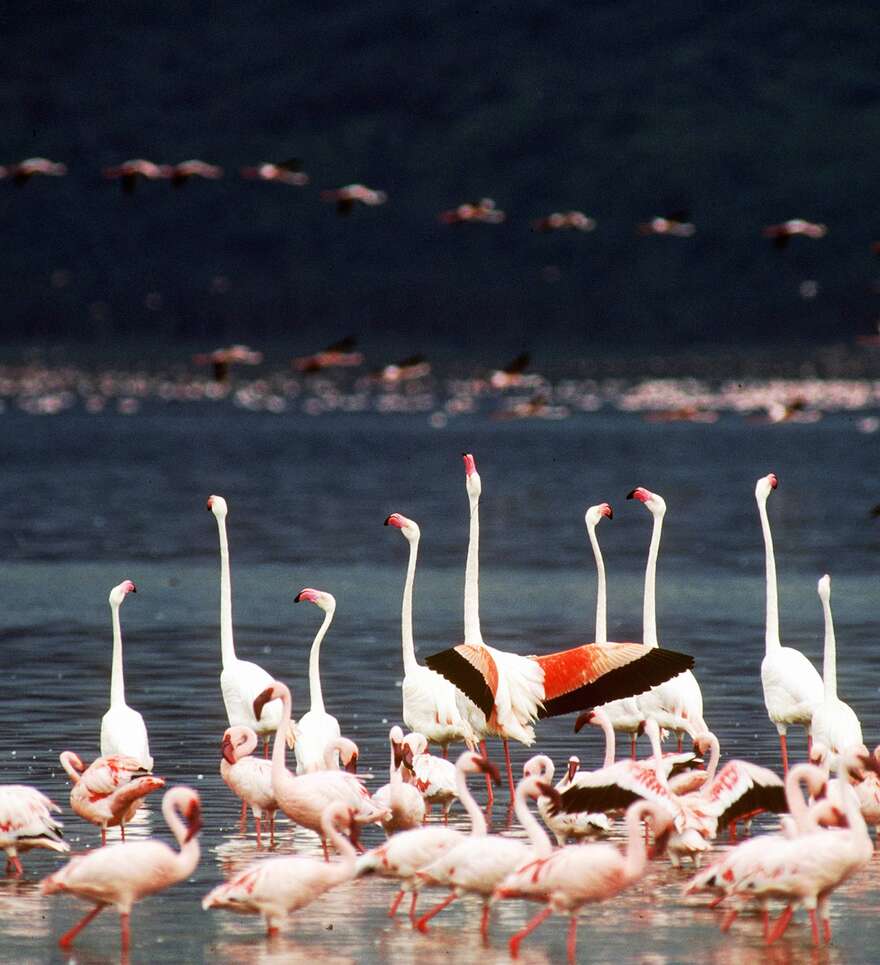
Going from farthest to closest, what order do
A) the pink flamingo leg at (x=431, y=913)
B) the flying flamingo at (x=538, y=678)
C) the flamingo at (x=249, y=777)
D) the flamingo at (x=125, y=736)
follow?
the flying flamingo at (x=538, y=678)
the flamingo at (x=125, y=736)
the flamingo at (x=249, y=777)
the pink flamingo leg at (x=431, y=913)

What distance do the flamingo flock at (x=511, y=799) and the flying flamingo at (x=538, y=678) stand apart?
0.04ft

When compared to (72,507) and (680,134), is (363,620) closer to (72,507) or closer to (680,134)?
(72,507)

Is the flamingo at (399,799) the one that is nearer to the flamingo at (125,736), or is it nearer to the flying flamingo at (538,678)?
the flying flamingo at (538,678)

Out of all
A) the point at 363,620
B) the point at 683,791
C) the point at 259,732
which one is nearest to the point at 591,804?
the point at 683,791

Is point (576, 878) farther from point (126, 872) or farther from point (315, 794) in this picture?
point (315, 794)

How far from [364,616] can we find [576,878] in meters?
14.9

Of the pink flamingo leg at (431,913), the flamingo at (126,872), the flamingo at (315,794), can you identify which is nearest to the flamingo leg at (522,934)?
the pink flamingo leg at (431,913)

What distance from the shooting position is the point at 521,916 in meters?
11.5

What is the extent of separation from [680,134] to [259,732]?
18723 cm

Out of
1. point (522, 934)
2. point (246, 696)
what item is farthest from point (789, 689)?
point (522, 934)

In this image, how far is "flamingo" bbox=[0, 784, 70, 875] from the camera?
1170 centimetres

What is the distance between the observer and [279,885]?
1053 cm

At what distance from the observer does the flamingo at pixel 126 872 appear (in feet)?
34.4

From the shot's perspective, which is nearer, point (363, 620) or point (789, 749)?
point (789, 749)
